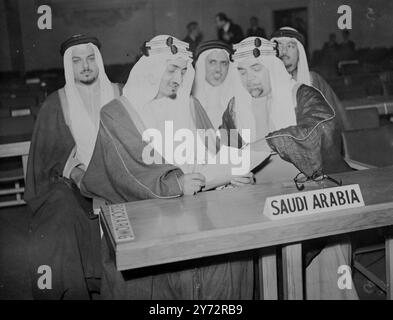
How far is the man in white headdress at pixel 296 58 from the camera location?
293cm

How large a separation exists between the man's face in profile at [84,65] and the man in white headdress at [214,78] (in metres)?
0.60

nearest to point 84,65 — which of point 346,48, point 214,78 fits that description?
point 214,78

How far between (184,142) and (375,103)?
172 centimetres

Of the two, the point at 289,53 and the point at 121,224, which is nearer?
the point at 121,224

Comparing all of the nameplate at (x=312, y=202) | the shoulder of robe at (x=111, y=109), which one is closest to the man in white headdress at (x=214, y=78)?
the shoulder of robe at (x=111, y=109)

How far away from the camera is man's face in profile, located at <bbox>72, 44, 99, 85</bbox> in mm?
2701

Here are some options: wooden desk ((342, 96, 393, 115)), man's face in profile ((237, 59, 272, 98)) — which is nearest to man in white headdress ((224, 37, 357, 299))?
man's face in profile ((237, 59, 272, 98))

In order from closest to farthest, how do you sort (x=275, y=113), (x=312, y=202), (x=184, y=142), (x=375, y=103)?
(x=312, y=202) → (x=184, y=142) → (x=275, y=113) → (x=375, y=103)

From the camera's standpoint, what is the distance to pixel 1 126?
3059 millimetres

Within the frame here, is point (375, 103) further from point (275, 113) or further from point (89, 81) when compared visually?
point (89, 81)

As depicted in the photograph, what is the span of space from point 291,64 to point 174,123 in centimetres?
Answer: 84

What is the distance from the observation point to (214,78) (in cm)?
288
